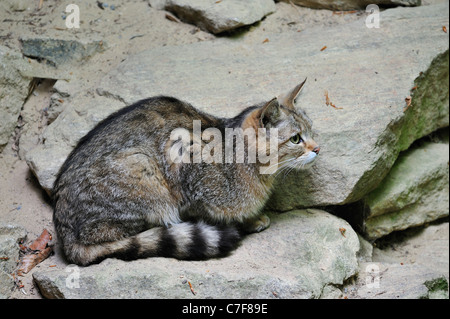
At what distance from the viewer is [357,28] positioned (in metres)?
5.25

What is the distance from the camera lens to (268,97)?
176 inches

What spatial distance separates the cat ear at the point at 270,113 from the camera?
3523 millimetres

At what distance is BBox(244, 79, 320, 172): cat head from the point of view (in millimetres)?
3633

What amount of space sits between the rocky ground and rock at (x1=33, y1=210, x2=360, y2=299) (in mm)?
→ 10

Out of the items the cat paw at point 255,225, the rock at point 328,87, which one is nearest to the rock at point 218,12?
the rock at point 328,87

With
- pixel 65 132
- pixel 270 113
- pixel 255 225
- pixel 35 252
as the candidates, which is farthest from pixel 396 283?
pixel 65 132

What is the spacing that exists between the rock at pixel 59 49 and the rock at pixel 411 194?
2.92 metres

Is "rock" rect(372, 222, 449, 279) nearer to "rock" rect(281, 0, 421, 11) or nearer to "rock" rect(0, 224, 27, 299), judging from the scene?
"rock" rect(281, 0, 421, 11)

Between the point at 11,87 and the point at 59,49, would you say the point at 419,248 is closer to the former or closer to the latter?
the point at 59,49

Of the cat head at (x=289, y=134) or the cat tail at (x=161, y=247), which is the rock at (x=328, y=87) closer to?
the cat head at (x=289, y=134)

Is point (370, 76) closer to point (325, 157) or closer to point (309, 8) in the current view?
point (325, 157)

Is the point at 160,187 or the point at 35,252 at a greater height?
the point at 160,187

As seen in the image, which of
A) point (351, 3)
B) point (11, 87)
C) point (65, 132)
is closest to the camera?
point (65, 132)

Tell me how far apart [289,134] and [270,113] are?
20cm
